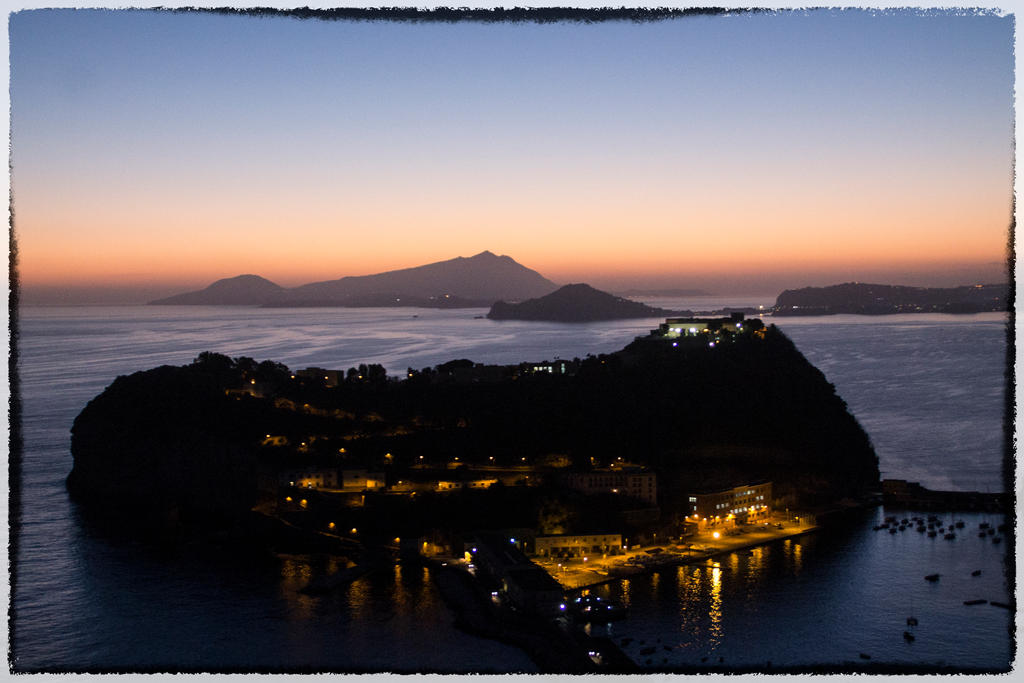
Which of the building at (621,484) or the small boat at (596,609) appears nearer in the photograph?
the small boat at (596,609)

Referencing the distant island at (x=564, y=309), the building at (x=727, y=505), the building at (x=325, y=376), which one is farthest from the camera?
the distant island at (x=564, y=309)

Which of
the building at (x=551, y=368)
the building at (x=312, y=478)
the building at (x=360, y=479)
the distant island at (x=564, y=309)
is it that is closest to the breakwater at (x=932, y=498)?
the building at (x=551, y=368)

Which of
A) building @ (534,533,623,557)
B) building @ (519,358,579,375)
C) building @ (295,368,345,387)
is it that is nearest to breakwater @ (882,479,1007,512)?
building @ (534,533,623,557)

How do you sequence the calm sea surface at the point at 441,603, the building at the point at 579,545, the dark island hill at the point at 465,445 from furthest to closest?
the dark island hill at the point at 465,445
the building at the point at 579,545
the calm sea surface at the point at 441,603

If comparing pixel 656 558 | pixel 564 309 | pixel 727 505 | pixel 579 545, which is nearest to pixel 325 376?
pixel 727 505

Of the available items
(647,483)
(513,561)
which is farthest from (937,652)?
(647,483)

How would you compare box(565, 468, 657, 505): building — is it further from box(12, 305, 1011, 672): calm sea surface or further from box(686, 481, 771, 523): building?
box(12, 305, 1011, 672): calm sea surface

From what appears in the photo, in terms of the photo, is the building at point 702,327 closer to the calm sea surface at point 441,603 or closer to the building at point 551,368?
the building at point 551,368
